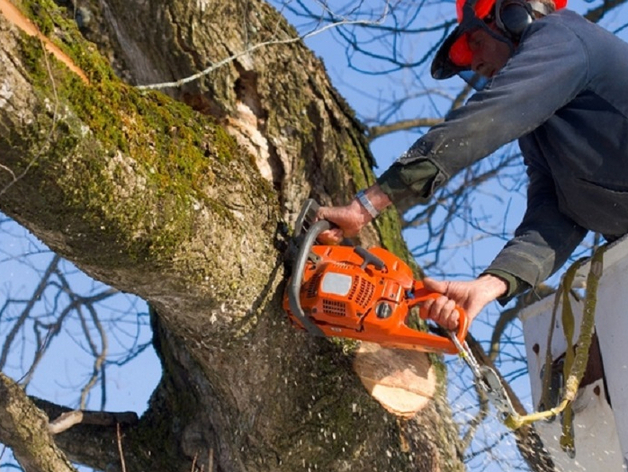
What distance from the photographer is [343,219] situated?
2.46m

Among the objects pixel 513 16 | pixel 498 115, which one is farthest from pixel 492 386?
pixel 513 16

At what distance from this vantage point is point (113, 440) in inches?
121

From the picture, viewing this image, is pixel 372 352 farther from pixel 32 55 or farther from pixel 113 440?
pixel 32 55

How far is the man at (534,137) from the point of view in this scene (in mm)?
2375

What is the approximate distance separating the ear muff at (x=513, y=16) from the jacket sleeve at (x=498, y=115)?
0.75 feet

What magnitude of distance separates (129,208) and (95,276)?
0.35 m

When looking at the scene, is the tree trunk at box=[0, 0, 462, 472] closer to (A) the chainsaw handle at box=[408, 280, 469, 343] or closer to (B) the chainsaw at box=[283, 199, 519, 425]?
(B) the chainsaw at box=[283, 199, 519, 425]

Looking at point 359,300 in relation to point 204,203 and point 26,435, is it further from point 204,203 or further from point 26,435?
point 26,435

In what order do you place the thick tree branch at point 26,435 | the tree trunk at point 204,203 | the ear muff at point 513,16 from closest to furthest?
1. the tree trunk at point 204,203
2. the thick tree branch at point 26,435
3. the ear muff at point 513,16

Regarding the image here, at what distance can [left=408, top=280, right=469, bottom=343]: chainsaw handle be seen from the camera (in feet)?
7.83

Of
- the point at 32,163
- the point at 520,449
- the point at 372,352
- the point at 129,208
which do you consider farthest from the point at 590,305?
the point at 32,163

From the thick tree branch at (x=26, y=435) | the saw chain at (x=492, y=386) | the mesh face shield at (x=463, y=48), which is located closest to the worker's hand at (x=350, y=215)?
the saw chain at (x=492, y=386)

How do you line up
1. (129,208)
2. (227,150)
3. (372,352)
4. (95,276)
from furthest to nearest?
Answer: (372,352), (227,150), (95,276), (129,208)

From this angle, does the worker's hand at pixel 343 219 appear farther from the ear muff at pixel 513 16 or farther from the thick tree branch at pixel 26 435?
the thick tree branch at pixel 26 435
